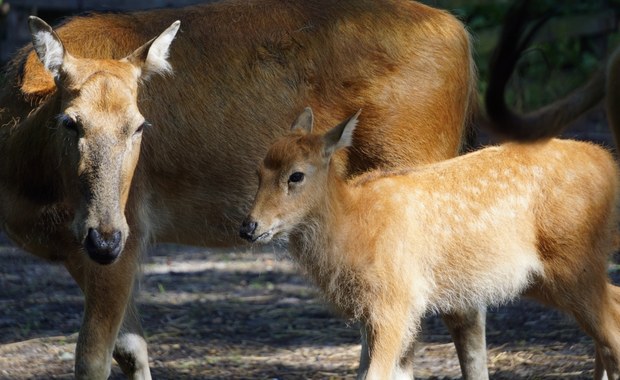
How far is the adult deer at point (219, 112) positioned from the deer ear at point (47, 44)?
45 cm

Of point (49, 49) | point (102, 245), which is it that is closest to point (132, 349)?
point (102, 245)

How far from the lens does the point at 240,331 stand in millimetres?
8727

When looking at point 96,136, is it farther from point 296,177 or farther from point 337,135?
point 337,135

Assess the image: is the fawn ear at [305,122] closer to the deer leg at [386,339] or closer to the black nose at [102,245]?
the deer leg at [386,339]

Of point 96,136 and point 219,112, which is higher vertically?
point 96,136

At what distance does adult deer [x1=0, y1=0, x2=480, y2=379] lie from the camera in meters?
6.34

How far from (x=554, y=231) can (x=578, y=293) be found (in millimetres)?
357

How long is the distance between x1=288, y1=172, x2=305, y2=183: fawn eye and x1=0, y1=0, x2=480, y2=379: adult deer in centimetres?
108

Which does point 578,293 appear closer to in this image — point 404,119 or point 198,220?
point 404,119

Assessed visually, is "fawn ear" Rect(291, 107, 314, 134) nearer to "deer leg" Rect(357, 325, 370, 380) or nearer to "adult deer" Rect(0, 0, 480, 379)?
"adult deer" Rect(0, 0, 480, 379)

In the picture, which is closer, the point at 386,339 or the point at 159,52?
the point at 386,339

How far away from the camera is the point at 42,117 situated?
6309mm

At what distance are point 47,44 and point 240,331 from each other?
3578mm

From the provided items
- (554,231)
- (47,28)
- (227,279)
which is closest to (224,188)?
(47,28)
